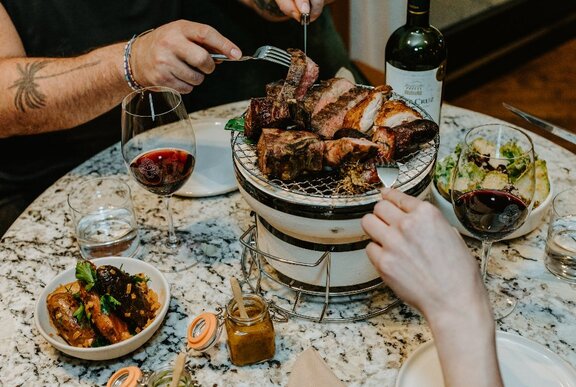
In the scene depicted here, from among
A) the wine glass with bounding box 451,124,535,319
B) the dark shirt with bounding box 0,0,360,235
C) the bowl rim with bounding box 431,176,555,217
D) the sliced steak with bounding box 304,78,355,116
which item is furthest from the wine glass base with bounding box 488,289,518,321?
the dark shirt with bounding box 0,0,360,235

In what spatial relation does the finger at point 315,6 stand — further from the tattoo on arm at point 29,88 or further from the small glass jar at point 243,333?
the small glass jar at point 243,333

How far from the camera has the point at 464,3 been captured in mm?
4473

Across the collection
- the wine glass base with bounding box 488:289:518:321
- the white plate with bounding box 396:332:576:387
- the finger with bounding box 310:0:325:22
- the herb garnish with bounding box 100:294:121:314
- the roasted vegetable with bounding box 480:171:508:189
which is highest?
the finger with bounding box 310:0:325:22

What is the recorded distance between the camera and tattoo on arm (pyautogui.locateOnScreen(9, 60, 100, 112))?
2.13 m

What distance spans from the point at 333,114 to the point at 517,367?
689mm

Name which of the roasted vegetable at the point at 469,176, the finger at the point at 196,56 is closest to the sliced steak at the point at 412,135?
the roasted vegetable at the point at 469,176

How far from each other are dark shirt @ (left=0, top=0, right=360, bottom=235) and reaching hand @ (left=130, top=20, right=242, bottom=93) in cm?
59

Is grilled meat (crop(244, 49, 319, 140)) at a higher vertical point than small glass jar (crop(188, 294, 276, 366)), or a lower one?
higher

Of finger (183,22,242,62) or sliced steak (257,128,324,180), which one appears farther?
finger (183,22,242,62)

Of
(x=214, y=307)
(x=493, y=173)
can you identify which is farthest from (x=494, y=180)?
(x=214, y=307)

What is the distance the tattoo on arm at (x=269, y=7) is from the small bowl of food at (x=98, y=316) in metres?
1.35

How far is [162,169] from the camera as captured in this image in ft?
5.40

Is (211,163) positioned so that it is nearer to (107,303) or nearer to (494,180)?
(107,303)

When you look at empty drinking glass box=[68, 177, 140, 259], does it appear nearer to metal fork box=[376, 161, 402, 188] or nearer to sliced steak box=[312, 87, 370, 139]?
sliced steak box=[312, 87, 370, 139]
